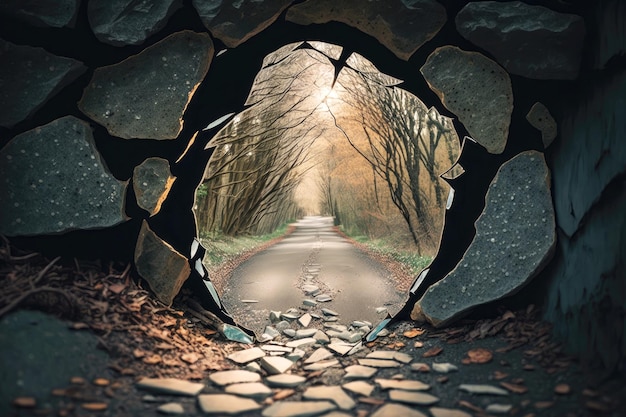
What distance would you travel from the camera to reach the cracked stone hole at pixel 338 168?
20.2ft

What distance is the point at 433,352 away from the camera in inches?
122

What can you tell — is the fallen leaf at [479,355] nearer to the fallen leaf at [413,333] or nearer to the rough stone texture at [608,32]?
the fallen leaf at [413,333]

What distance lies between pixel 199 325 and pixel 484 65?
3.63 meters

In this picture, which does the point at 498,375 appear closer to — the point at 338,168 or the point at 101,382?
the point at 101,382

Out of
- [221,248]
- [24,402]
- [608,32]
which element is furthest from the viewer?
[221,248]

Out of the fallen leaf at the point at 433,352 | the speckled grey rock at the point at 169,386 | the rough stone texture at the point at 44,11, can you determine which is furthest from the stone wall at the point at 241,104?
the speckled grey rock at the point at 169,386

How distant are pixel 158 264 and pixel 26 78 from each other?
1889 mm

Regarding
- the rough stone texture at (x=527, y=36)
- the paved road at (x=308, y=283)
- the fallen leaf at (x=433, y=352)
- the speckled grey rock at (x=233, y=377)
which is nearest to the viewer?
the speckled grey rock at (x=233, y=377)

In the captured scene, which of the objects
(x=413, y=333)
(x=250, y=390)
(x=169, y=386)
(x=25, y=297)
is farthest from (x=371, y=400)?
(x=25, y=297)

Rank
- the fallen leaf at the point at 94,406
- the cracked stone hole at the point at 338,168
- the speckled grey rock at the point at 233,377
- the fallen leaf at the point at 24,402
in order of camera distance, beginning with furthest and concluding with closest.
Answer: the cracked stone hole at the point at 338,168, the speckled grey rock at the point at 233,377, the fallen leaf at the point at 94,406, the fallen leaf at the point at 24,402

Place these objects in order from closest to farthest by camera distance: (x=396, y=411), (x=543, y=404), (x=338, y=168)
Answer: (x=543, y=404)
(x=396, y=411)
(x=338, y=168)

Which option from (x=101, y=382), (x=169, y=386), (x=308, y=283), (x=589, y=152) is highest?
(x=589, y=152)

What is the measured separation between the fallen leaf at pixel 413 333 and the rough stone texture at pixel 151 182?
104 inches

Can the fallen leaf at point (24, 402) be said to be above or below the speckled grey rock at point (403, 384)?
above
